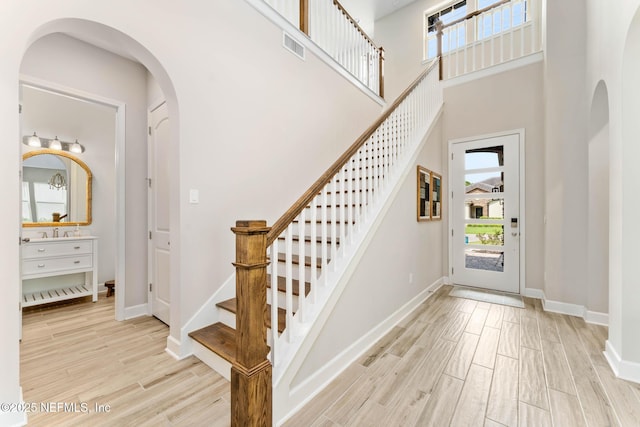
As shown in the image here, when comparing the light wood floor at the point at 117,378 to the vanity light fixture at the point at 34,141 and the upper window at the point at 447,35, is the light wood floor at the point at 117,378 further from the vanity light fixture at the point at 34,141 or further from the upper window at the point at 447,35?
the upper window at the point at 447,35

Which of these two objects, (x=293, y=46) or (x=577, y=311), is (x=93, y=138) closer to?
(x=293, y=46)

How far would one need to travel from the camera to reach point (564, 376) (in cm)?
192

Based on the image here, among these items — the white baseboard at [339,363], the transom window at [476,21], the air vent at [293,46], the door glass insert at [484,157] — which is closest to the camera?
the white baseboard at [339,363]

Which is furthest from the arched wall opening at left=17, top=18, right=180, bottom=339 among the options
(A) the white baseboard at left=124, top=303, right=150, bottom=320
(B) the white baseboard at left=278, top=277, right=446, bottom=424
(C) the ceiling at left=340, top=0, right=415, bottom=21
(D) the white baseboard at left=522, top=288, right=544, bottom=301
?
(D) the white baseboard at left=522, top=288, right=544, bottom=301

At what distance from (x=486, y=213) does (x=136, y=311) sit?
489 cm

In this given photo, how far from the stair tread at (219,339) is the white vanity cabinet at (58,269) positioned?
8.05 feet

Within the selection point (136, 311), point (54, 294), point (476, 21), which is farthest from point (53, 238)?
point (476, 21)

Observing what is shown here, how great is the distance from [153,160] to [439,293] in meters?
4.15

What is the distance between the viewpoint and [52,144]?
3572mm

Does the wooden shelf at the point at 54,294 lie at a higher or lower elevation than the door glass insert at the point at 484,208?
lower

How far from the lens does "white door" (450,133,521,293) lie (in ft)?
12.7

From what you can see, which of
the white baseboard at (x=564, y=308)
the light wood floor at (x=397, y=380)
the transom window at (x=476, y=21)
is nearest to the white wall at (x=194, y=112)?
the light wood floor at (x=397, y=380)

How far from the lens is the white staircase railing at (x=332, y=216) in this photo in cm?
160

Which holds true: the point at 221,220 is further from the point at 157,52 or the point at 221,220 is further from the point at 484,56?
the point at 484,56
